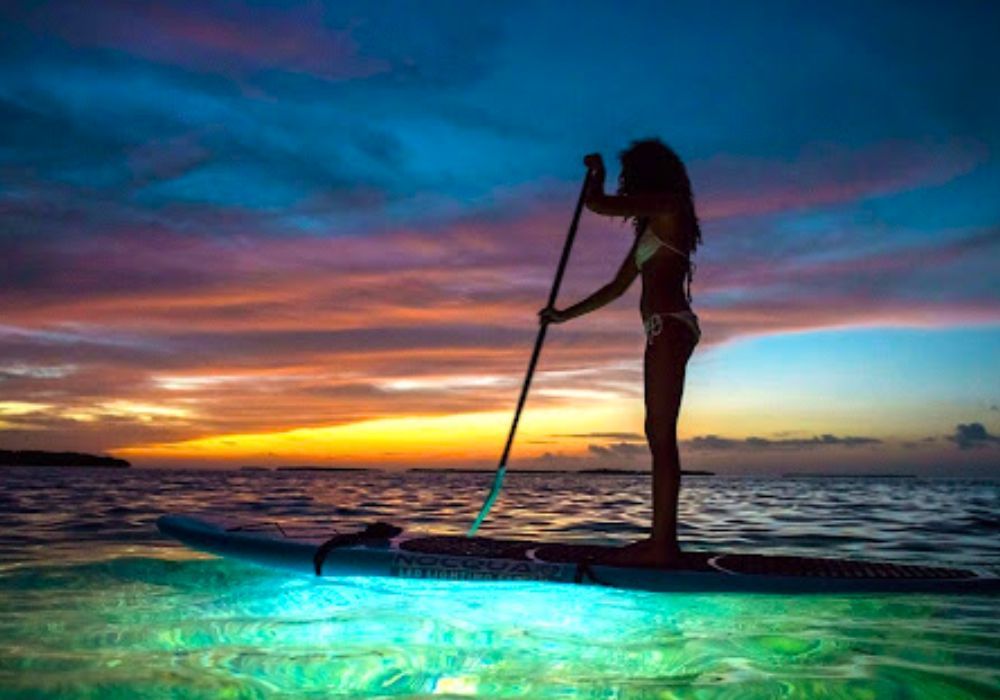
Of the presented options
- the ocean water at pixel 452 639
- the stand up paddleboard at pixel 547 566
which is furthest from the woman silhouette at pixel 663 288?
the ocean water at pixel 452 639

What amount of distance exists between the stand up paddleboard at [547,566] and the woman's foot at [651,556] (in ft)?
0.25

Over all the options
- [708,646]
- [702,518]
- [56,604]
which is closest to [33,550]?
[56,604]

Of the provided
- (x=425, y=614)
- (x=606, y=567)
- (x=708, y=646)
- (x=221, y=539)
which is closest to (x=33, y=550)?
(x=221, y=539)

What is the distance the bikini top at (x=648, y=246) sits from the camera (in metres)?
5.77

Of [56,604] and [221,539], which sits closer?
[56,604]

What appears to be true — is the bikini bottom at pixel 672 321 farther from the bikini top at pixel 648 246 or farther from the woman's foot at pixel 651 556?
the woman's foot at pixel 651 556

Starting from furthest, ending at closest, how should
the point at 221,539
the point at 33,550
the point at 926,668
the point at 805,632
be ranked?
the point at 33,550, the point at 221,539, the point at 805,632, the point at 926,668

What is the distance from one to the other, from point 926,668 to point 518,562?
3080 millimetres

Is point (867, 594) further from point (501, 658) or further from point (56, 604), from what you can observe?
point (56, 604)

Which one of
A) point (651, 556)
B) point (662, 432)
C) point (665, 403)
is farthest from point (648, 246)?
point (651, 556)

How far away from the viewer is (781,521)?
618 inches

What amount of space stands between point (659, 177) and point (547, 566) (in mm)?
3083

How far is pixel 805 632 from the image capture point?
492 cm

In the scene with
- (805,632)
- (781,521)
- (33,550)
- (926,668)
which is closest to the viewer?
(926,668)
